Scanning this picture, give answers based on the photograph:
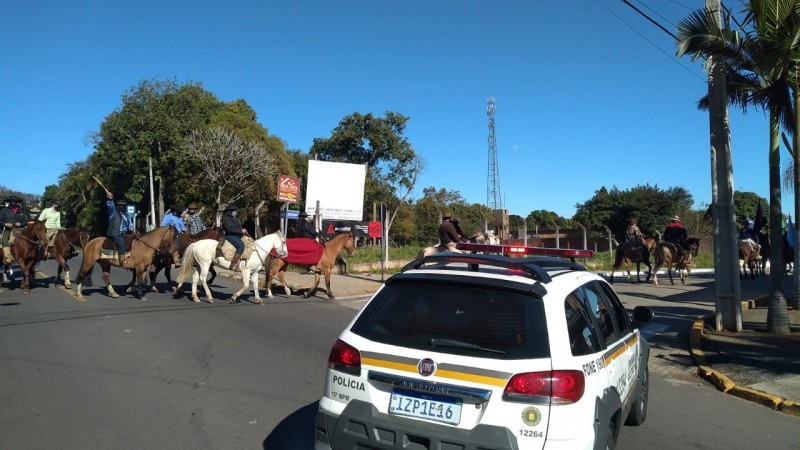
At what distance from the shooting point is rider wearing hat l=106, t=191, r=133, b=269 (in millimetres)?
14461

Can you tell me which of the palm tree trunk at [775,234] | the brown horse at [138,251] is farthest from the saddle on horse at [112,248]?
the palm tree trunk at [775,234]

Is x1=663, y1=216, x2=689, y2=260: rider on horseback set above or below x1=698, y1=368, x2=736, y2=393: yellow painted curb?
above

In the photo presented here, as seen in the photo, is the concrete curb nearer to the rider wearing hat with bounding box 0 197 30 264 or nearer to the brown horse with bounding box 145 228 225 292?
the brown horse with bounding box 145 228 225 292

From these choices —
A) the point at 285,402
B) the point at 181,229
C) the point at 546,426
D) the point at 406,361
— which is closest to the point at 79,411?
the point at 285,402

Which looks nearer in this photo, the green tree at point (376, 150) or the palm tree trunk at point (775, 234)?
the palm tree trunk at point (775, 234)

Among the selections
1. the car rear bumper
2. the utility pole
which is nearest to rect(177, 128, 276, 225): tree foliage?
the utility pole

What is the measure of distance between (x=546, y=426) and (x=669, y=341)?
8.74 m

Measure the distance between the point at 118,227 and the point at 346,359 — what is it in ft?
43.5

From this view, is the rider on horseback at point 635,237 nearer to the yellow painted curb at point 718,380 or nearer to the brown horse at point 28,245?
the yellow painted curb at point 718,380

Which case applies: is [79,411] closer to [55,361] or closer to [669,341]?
[55,361]

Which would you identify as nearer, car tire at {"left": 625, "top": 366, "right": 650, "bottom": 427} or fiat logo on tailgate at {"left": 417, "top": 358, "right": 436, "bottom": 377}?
fiat logo on tailgate at {"left": 417, "top": 358, "right": 436, "bottom": 377}

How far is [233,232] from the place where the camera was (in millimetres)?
14359

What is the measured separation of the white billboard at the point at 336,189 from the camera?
86.6ft

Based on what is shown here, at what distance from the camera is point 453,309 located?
381 centimetres
